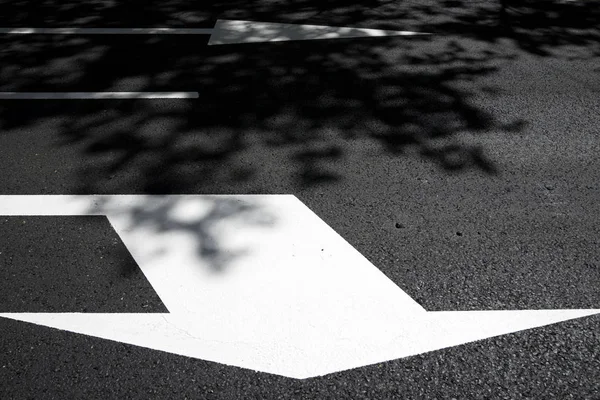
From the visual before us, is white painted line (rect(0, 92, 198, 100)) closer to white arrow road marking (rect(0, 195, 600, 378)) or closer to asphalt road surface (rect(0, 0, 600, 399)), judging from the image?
asphalt road surface (rect(0, 0, 600, 399))

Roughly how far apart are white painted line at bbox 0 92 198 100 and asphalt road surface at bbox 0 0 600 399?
0.07 m

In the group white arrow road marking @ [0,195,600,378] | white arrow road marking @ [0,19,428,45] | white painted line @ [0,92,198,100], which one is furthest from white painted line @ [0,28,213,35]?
white arrow road marking @ [0,195,600,378]

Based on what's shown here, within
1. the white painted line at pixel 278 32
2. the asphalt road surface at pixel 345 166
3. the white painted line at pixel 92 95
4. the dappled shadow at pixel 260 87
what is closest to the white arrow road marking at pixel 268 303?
the asphalt road surface at pixel 345 166

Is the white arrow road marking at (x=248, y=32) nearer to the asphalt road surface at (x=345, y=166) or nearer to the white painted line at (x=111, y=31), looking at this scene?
the white painted line at (x=111, y=31)

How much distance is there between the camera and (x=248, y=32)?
689cm

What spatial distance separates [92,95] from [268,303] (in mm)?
3266

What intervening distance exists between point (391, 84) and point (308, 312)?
3.14 meters

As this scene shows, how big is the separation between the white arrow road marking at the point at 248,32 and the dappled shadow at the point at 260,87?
16cm

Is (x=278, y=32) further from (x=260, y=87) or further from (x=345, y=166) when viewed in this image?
(x=345, y=166)

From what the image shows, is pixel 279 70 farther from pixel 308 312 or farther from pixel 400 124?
pixel 308 312

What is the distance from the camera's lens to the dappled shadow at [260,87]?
4.56m

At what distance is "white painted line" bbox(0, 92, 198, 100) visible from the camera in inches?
217

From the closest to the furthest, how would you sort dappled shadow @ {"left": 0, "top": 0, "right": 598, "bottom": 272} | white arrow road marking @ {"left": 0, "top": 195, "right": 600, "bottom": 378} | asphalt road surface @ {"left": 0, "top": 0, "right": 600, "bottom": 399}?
asphalt road surface @ {"left": 0, "top": 0, "right": 600, "bottom": 399}
white arrow road marking @ {"left": 0, "top": 195, "right": 600, "bottom": 378}
dappled shadow @ {"left": 0, "top": 0, "right": 598, "bottom": 272}

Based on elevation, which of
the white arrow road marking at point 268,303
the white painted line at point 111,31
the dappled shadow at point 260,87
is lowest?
the white arrow road marking at point 268,303
